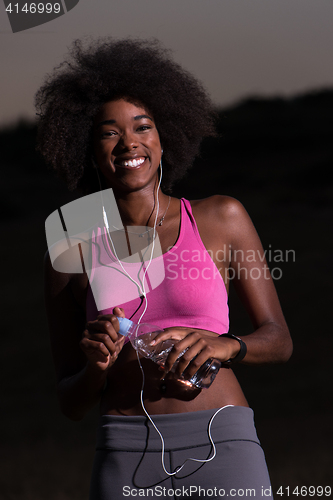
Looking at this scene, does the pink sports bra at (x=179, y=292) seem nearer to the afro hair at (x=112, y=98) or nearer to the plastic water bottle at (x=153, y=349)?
the plastic water bottle at (x=153, y=349)

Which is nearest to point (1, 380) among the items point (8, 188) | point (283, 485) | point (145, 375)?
point (8, 188)

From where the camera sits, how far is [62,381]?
1.52m

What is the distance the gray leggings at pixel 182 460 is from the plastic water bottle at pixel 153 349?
0.07 metres

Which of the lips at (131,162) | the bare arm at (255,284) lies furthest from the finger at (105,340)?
the lips at (131,162)

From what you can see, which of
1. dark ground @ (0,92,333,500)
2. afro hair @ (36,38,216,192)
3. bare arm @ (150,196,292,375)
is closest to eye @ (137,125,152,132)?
afro hair @ (36,38,216,192)

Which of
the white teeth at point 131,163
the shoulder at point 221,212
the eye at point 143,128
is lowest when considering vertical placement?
the shoulder at point 221,212

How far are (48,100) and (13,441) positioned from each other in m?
2.72

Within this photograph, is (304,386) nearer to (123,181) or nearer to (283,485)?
(283,485)

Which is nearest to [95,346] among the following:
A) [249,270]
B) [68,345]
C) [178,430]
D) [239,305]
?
[178,430]

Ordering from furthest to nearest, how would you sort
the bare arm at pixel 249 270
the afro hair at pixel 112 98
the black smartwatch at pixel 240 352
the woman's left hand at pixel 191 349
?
the afro hair at pixel 112 98 → the bare arm at pixel 249 270 → the black smartwatch at pixel 240 352 → the woman's left hand at pixel 191 349

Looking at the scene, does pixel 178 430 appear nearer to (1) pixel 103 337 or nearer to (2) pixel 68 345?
(1) pixel 103 337

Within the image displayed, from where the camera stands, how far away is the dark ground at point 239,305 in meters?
3.57

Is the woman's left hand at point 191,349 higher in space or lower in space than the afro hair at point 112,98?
lower

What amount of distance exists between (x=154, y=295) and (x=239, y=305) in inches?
112
